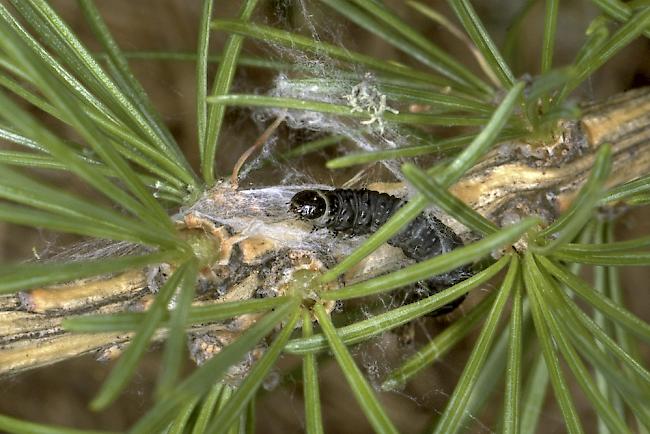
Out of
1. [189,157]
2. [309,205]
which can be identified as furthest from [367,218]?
[189,157]

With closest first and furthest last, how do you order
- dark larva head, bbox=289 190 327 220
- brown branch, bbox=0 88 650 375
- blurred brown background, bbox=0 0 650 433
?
1. brown branch, bbox=0 88 650 375
2. dark larva head, bbox=289 190 327 220
3. blurred brown background, bbox=0 0 650 433

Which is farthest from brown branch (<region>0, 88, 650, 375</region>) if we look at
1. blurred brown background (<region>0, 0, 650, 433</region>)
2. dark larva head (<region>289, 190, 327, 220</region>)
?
blurred brown background (<region>0, 0, 650, 433</region>)

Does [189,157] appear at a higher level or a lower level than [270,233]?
higher

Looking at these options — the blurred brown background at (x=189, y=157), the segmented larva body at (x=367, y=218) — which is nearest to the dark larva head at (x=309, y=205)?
the segmented larva body at (x=367, y=218)

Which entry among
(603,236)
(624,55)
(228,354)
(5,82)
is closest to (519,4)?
(624,55)

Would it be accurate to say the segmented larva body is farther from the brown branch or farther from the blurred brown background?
the blurred brown background

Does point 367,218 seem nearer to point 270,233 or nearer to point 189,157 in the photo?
point 270,233

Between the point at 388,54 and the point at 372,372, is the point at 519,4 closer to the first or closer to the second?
the point at 388,54

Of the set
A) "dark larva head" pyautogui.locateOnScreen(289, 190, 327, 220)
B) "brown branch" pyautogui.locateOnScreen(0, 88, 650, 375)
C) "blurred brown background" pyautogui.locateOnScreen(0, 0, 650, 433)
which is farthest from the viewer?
"blurred brown background" pyautogui.locateOnScreen(0, 0, 650, 433)
